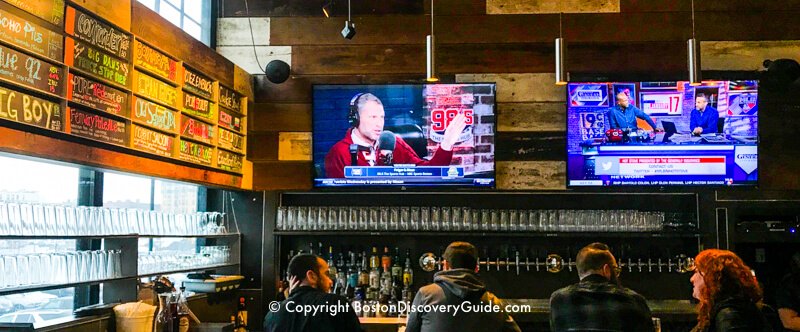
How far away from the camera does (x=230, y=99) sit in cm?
588

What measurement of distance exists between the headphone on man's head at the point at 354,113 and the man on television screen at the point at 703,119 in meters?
2.42

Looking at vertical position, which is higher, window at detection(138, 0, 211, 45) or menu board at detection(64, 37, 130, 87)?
window at detection(138, 0, 211, 45)

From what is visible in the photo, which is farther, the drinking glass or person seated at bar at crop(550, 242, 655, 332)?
the drinking glass

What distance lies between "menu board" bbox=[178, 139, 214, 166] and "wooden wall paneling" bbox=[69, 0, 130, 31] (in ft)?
3.24

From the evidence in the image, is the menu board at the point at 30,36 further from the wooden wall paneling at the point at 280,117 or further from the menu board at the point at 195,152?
the wooden wall paneling at the point at 280,117

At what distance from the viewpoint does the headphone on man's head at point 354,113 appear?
20.1 ft

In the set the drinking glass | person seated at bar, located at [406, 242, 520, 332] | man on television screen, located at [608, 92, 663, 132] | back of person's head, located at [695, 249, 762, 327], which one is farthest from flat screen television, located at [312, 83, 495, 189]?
back of person's head, located at [695, 249, 762, 327]

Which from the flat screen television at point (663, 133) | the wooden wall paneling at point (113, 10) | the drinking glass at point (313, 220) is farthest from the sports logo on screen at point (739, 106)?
the wooden wall paneling at point (113, 10)

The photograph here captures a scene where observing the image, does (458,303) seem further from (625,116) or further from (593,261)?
(625,116)

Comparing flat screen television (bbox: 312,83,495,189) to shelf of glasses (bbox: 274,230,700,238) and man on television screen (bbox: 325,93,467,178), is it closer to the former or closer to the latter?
man on television screen (bbox: 325,93,467,178)

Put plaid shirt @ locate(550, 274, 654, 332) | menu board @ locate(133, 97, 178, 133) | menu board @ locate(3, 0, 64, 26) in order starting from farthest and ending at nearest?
menu board @ locate(133, 97, 178, 133)
plaid shirt @ locate(550, 274, 654, 332)
menu board @ locate(3, 0, 64, 26)

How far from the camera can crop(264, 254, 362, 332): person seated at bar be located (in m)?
3.59

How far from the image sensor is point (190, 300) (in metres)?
5.31

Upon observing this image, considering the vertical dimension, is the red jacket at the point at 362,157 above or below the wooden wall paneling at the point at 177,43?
below
